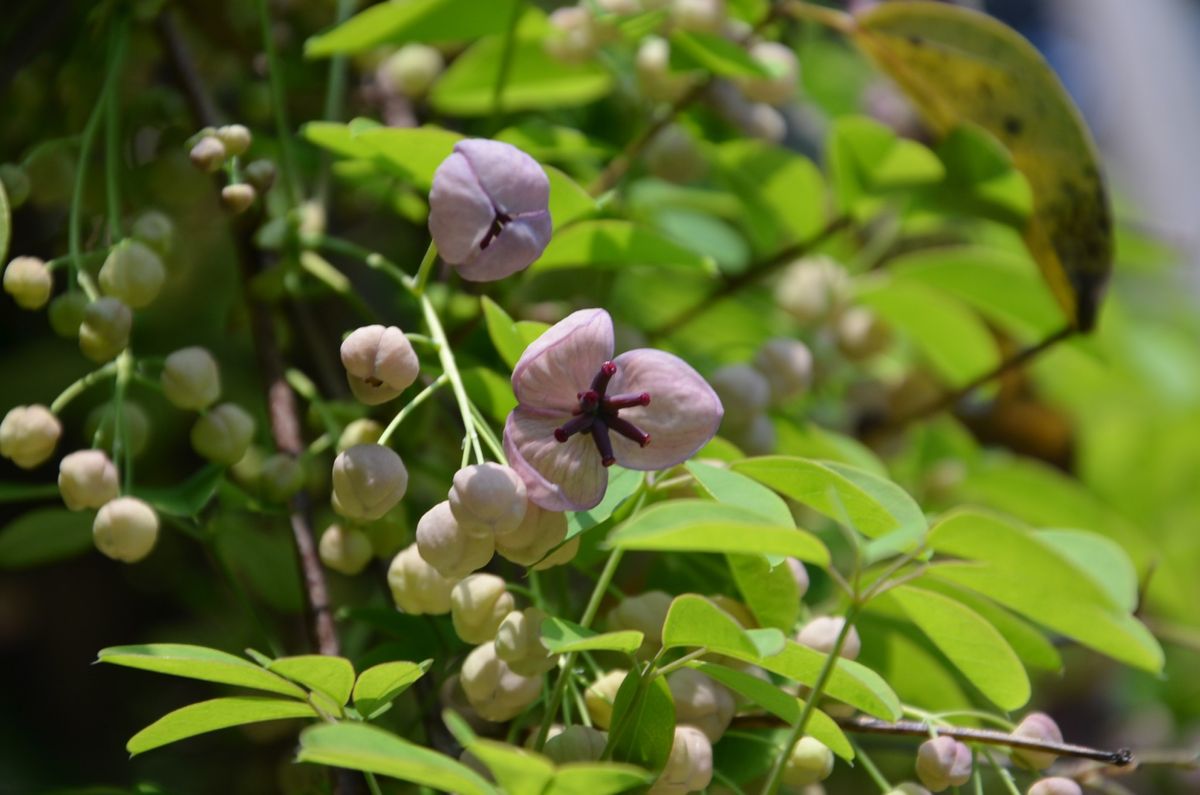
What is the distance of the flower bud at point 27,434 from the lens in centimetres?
48

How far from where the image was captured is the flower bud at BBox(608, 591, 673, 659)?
464mm

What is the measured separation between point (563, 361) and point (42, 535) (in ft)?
1.08

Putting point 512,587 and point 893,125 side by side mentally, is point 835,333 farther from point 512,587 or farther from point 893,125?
point 512,587

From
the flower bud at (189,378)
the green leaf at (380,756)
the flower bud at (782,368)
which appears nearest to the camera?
the green leaf at (380,756)

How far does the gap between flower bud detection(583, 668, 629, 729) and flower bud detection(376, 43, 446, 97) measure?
431mm

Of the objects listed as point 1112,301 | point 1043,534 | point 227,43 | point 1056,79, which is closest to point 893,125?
point 1112,301

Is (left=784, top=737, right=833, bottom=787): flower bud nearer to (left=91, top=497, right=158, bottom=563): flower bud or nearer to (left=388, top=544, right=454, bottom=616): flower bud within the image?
(left=388, top=544, right=454, bottom=616): flower bud

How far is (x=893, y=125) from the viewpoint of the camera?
44.9 inches

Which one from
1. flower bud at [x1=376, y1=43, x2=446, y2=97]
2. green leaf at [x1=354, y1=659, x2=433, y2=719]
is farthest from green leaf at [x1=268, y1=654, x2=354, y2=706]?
flower bud at [x1=376, y1=43, x2=446, y2=97]

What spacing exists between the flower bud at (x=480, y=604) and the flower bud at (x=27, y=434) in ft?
0.58

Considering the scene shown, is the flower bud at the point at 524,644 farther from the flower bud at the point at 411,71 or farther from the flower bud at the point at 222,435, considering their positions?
the flower bud at the point at 411,71

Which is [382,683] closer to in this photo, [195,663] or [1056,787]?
[195,663]

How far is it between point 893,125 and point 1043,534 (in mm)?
731

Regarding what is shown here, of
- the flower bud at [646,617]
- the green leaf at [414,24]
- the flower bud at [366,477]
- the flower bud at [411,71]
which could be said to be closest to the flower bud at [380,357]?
the flower bud at [366,477]
